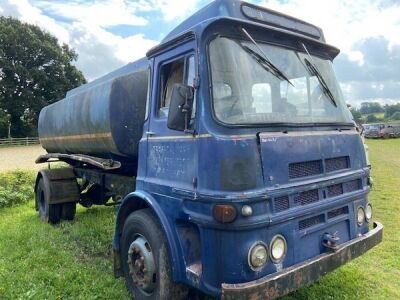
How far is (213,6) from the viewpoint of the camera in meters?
3.60

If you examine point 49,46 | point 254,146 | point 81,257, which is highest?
point 49,46

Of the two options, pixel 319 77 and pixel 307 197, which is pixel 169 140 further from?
pixel 319 77

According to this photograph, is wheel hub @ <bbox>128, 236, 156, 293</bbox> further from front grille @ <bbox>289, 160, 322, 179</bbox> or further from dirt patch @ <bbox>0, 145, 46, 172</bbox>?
dirt patch @ <bbox>0, 145, 46, 172</bbox>

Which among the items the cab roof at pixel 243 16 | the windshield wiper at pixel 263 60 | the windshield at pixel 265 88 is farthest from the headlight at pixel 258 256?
the cab roof at pixel 243 16

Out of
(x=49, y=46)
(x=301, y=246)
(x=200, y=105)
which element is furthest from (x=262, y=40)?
(x=49, y=46)

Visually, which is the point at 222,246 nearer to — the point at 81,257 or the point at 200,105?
the point at 200,105

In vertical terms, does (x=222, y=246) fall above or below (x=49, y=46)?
below

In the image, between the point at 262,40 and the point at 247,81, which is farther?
the point at 262,40

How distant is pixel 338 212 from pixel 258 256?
45.2 inches

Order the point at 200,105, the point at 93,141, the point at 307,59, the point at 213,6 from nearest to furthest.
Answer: the point at 200,105 < the point at 213,6 < the point at 307,59 < the point at 93,141

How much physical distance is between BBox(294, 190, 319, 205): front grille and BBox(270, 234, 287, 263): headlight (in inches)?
14.4

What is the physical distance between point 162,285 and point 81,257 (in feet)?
8.38

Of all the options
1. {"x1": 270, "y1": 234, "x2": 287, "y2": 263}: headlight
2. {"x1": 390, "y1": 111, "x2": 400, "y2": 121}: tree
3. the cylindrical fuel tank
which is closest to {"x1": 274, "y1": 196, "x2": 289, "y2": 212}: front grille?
{"x1": 270, "y1": 234, "x2": 287, "y2": 263}: headlight

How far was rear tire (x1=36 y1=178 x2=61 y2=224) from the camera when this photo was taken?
751cm
